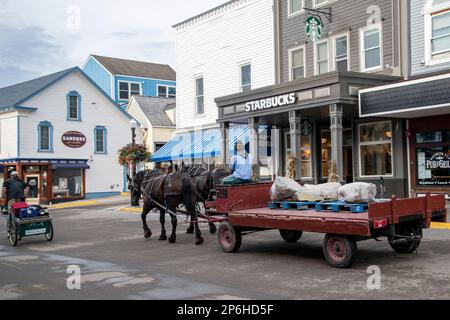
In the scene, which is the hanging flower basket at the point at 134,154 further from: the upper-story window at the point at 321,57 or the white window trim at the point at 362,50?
the white window trim at the point at 362,50

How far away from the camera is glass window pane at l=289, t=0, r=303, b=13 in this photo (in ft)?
75.3

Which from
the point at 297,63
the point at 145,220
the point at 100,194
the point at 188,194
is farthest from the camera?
the point at 100,194

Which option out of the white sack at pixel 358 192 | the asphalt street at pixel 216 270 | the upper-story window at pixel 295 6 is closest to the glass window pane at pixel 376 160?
the asphalt street at pixel 216 270

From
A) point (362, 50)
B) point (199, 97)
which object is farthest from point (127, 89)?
point (362, 50)

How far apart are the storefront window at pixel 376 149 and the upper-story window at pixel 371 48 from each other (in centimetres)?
215

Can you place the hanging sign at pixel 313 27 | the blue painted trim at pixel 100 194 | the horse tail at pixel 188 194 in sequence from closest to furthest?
the horse tail at pixel 188 194
the hanging sign at pixel 313 27
the blue painted trim at pixel 100 194

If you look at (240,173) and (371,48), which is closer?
(240,173)

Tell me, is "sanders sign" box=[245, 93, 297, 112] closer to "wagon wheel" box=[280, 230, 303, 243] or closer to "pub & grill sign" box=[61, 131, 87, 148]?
"wagon wheel" box=[280, 230, 303, 243]

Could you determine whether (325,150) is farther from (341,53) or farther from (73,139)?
(73,139)

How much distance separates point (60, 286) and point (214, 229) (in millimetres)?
6937

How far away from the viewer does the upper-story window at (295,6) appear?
2284cm

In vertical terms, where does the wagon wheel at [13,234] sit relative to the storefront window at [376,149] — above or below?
below

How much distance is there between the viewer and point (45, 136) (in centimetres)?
3694

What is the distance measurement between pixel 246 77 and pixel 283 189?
15779 millimetres
